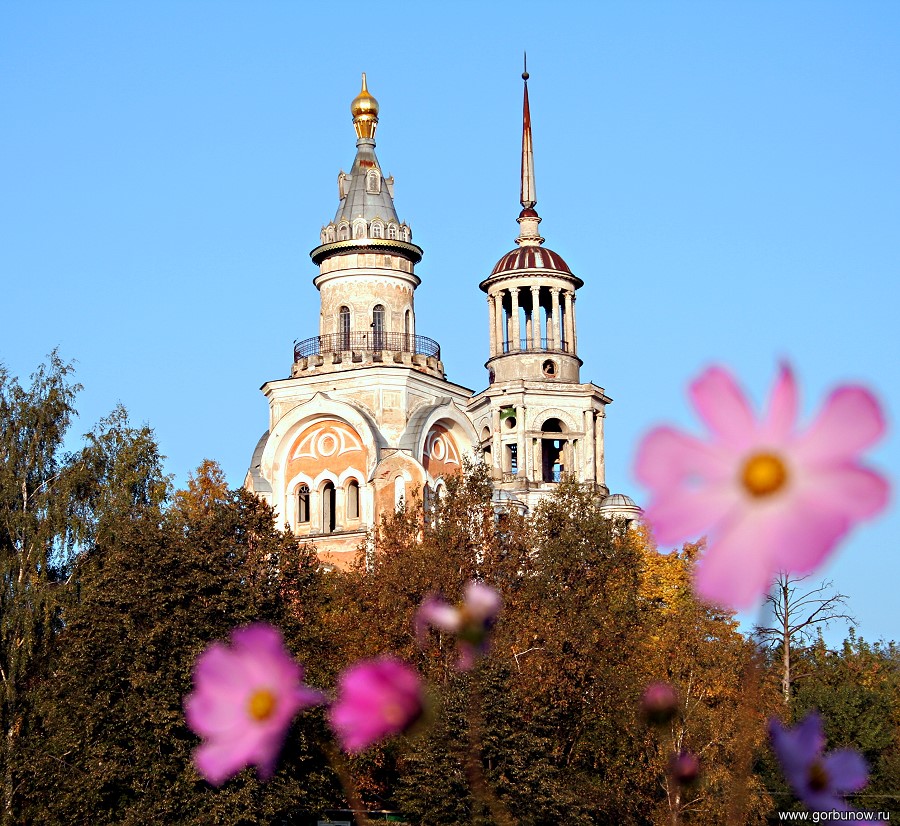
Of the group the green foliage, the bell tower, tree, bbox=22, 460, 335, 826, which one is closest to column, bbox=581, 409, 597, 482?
the bell tower

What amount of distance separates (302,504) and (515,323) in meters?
9.78

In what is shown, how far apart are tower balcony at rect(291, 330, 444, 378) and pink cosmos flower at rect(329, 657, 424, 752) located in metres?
44.6

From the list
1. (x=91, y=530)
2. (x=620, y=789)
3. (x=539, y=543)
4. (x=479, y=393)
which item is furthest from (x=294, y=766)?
(x=479, y=393)

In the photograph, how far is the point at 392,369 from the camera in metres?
46.3

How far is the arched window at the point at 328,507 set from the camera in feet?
151

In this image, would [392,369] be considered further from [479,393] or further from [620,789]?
[620,789]

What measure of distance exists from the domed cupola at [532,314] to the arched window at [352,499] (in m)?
7.14

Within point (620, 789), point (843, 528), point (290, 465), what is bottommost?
point (620, 789)

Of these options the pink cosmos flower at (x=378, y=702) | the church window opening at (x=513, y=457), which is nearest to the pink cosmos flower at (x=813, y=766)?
the pink cosmos flower at (x=378, y=702)

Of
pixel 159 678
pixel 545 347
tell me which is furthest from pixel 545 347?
pixel 159 678

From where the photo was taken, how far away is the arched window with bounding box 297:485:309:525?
46575 mm

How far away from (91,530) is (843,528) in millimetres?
36895

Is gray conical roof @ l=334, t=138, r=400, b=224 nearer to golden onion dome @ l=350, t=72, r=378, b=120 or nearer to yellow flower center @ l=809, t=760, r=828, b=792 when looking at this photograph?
golden onion dome @ l=350, t=72, r=378, b=120

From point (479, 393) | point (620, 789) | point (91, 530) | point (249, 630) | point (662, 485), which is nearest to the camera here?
point (662, 485)
